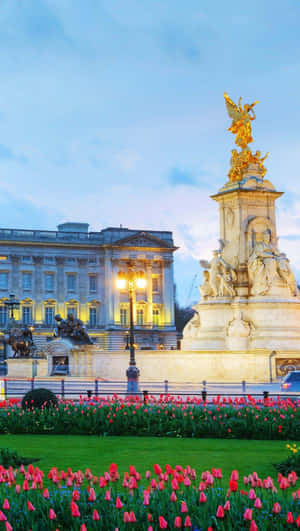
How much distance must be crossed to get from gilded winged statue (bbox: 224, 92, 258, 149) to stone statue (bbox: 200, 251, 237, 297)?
16.7 ft

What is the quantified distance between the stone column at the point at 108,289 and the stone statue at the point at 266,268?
242ft

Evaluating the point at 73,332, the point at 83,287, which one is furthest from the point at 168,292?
the point at 73,332

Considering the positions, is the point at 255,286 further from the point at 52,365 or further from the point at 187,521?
the point at 187,521

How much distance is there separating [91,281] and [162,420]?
91135 millimetres

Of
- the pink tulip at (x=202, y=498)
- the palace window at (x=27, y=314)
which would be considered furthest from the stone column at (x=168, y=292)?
the pink tulip at (x=202, y=498)

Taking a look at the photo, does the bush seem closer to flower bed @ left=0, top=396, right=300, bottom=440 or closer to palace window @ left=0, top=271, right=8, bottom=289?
flower bed @ left=0, top=396, right=300, bottom=440

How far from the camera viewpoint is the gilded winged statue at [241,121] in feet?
113

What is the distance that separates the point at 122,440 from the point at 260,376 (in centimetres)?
1546

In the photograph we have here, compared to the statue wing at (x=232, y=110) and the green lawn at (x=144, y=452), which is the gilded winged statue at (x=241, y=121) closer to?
the statue wing at (x=232, y=110)

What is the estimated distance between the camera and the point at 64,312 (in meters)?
104

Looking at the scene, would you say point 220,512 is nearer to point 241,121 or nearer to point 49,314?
point 241,121

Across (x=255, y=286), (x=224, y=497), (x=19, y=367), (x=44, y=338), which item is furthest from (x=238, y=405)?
(x=44, y=338)

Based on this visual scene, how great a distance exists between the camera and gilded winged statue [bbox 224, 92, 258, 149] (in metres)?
34.4

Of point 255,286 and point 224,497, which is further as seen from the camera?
point 255,286
